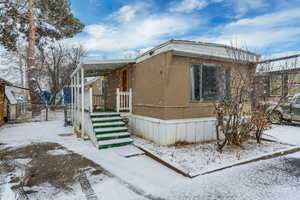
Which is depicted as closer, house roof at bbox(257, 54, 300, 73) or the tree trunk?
house roof at bbox(257, 54, 300, 73)

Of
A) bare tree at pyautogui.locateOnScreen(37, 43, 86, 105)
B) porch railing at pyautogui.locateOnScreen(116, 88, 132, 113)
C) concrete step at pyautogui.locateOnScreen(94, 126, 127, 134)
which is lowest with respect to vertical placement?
concrete step at pyautogui.locateOnScreen(94, 126, 127, 134)

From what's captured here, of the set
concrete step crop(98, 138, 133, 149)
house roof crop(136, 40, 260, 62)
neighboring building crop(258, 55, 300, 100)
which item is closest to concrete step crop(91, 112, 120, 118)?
concrete step crop(98, 138, 133, 149)

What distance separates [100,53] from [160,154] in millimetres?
27022

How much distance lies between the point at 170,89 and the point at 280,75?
3344 millimetres

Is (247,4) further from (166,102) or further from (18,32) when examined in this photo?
(18,32)

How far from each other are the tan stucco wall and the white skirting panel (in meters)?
0.17

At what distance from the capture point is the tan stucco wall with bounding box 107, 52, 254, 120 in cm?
504

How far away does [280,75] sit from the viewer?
5027 mm

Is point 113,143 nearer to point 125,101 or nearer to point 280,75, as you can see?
point 125,101

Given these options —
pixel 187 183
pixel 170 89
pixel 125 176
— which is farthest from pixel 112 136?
pixel 187 183

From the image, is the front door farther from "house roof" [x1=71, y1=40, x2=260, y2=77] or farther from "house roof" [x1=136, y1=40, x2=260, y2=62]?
"house roof" [x1=136, y1=40, x2=260, y2=62]

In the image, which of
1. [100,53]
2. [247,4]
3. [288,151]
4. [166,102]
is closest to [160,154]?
[166,102]

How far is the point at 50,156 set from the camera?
4535 millimetres

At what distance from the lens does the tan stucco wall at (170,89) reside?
5.04 m
